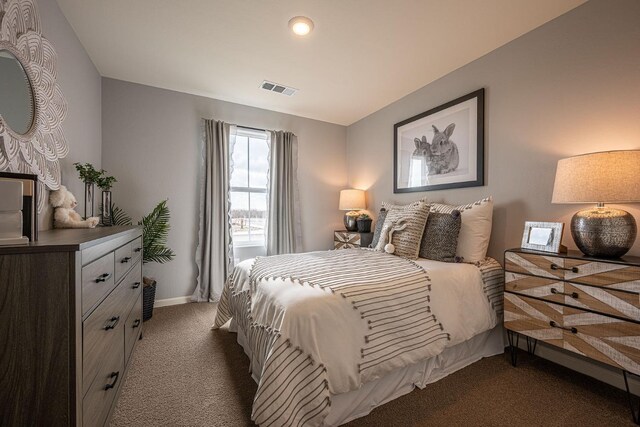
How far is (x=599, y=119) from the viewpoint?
5.70 ft

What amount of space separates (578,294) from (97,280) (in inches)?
97.4

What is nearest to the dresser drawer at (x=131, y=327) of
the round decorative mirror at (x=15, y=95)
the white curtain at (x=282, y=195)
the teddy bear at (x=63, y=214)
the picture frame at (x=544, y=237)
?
the teddy bear at (x=63, y=214)

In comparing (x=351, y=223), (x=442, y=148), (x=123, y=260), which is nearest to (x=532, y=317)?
(x=442, y=148)

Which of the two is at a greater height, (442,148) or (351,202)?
(442,148)

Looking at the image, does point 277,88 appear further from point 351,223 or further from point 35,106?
point 35,106

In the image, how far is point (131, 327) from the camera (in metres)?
1.78

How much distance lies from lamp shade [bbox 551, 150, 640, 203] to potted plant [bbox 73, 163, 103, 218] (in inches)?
133

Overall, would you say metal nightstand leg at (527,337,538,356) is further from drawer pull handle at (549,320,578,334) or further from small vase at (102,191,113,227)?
small vase at (102,191,113,227)

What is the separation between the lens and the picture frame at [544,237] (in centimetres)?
170

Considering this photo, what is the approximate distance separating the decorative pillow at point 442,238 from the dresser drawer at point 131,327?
223 cm

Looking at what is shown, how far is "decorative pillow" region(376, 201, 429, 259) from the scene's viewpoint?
2.24 meters

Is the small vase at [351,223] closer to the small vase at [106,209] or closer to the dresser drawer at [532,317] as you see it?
the dresser drawer at [532,317]

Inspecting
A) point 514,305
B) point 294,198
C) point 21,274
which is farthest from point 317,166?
point 21,274

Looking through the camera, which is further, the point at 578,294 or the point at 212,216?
the point at 212,216
